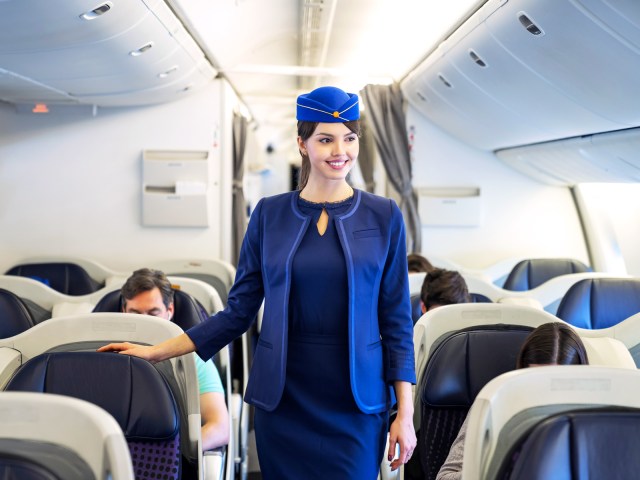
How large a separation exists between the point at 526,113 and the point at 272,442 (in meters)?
3.41

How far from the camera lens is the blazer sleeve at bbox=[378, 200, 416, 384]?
1.75 meters

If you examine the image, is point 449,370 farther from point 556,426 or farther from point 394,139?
point 394,139

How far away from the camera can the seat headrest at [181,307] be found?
3328 millimetres

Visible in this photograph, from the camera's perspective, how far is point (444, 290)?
11.1ft

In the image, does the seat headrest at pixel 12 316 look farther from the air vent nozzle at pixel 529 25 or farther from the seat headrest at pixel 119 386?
the air vent nozzle at pixel 529 25

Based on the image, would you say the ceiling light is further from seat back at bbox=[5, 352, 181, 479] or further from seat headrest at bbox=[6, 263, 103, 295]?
seat back at bbox=[5, 352, 181, 479]

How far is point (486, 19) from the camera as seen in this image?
3.59 metres

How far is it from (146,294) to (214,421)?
0.76 m

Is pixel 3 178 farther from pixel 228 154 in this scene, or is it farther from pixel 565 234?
pixel 565 234

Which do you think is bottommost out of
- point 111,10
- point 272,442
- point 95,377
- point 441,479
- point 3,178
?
point 441,479

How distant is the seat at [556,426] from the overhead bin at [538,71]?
156 cm

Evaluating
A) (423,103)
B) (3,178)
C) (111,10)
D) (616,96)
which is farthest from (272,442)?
(3,178)

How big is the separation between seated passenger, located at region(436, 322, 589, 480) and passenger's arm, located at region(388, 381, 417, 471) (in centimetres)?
41

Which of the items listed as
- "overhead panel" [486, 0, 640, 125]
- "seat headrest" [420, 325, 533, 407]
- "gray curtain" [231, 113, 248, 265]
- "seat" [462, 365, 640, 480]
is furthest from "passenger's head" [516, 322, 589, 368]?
"gray curtain" [231, 113, 248, 265]
